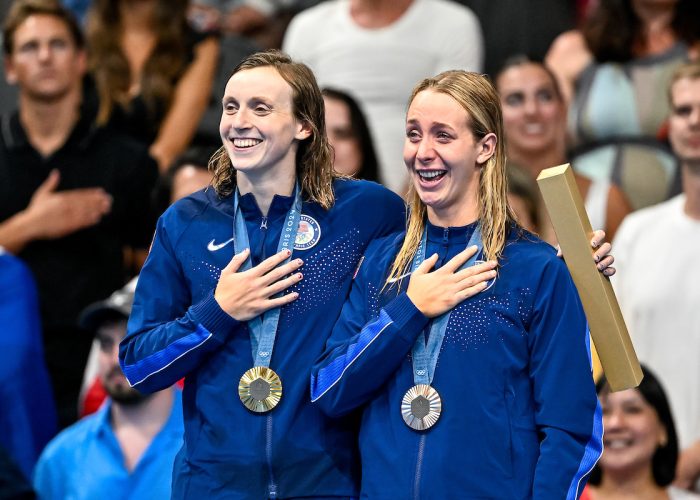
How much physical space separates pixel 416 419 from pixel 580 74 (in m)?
3.88

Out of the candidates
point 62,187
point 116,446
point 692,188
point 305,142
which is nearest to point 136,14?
point 62,187

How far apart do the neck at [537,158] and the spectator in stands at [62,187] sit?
1744mm

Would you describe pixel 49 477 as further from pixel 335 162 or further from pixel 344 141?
pixel 344 141

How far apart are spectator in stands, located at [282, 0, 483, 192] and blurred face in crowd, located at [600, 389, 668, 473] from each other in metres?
1.86

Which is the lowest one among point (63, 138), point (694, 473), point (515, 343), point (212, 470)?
point (694, 473)

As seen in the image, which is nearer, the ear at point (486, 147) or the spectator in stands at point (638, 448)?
the ear at point (486, 147)

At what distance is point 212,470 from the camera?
13.3ft

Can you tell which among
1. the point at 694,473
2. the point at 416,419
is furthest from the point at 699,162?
the point at 416,419

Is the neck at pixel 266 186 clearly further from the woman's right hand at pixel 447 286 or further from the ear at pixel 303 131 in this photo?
the woman's right hand at pixel 447 286

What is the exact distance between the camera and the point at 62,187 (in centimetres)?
706

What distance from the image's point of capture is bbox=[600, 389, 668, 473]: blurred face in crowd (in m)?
5.86

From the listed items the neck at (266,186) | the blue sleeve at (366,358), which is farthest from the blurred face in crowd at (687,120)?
the blue sleeve at (366,358)

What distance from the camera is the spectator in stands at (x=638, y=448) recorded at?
19.2 ft

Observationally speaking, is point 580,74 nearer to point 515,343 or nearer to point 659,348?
point 659,348
